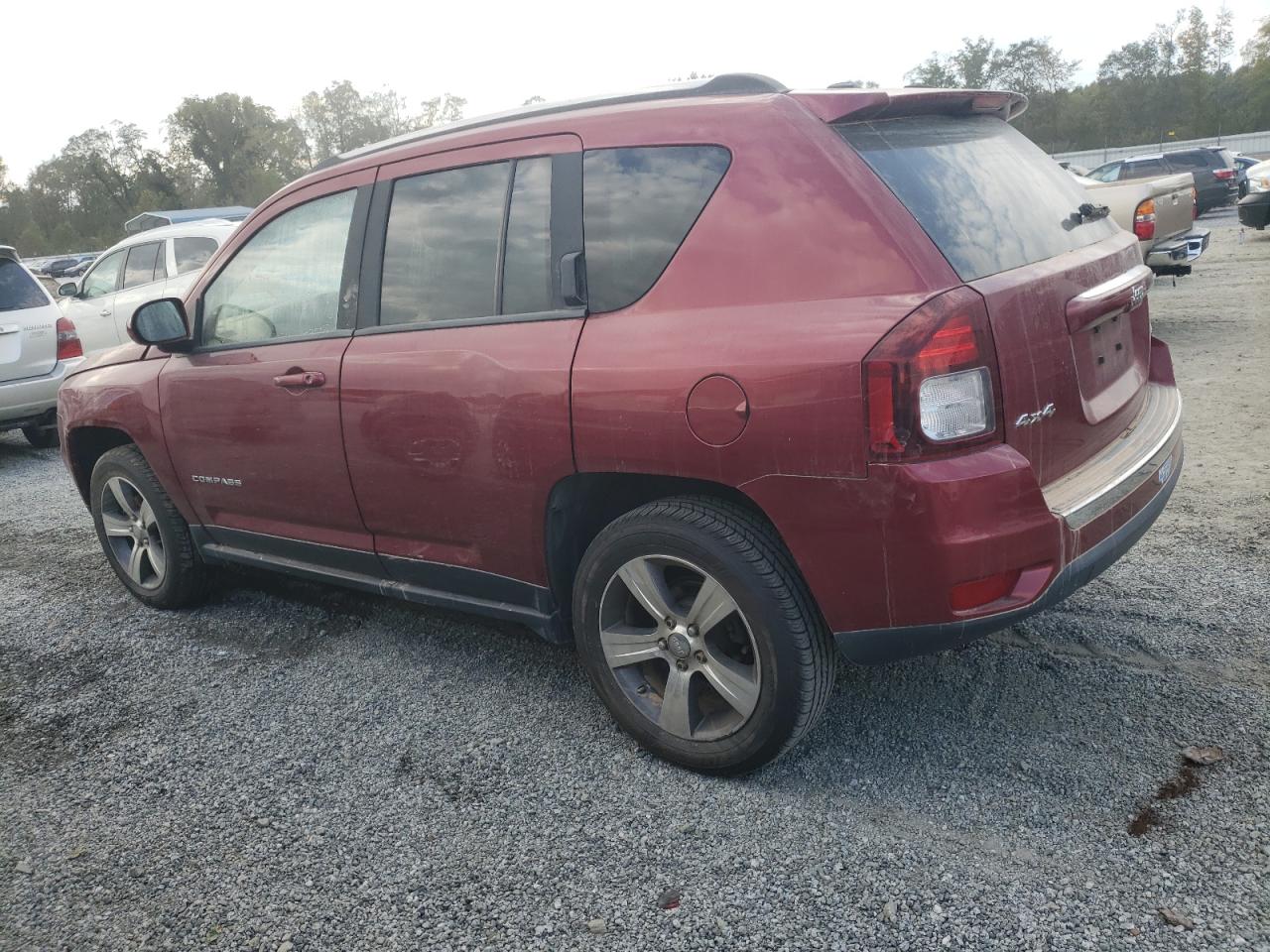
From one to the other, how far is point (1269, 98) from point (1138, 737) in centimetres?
8876

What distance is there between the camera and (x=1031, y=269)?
271 centimetres

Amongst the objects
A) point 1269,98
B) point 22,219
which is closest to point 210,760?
point 1269,98

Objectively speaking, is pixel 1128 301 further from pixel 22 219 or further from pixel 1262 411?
pixel 22 219

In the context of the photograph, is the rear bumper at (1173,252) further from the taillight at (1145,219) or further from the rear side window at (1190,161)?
the rear side window at (1190,161)

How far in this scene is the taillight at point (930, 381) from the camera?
2.39m

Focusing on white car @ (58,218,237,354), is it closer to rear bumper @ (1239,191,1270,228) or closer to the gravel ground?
the gravel ground

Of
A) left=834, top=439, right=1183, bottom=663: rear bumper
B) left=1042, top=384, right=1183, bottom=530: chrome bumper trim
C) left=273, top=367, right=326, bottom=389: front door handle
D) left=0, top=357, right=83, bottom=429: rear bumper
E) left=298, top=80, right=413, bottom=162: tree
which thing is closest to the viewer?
left=834, top=439, right=1183, bottom=663: rear bumper

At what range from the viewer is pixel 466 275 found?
3.31 m

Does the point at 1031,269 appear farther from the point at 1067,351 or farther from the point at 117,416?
the point at 117,416

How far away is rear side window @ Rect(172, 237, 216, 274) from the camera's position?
10.5 meters

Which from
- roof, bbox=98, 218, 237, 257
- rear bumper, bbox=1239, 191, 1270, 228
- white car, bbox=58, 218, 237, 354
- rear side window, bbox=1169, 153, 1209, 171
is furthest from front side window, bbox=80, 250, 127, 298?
rear side window, bbox=1169, 153, 1209, 171

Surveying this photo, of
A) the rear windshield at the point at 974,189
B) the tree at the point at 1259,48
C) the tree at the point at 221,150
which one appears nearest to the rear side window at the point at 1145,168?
the rear windshield at the point at 974,189

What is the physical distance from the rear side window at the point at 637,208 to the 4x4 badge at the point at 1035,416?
39.5 inches

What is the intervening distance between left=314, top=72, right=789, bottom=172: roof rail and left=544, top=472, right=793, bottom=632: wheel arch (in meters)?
1.13
